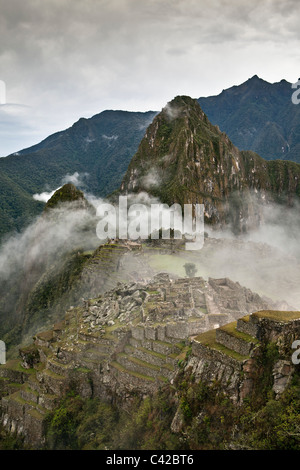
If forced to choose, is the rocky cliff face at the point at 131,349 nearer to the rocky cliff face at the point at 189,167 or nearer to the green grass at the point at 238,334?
the green grass at the point at 238,334

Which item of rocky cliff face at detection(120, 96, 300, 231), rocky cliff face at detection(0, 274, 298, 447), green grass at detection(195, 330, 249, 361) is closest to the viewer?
green grass at detection(195, 330, 249, 361)

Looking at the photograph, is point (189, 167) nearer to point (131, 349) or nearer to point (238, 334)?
point (131, 349)

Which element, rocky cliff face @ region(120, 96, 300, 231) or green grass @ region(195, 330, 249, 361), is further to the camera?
rocky cliff face @ region(120, 96, 300, 231)

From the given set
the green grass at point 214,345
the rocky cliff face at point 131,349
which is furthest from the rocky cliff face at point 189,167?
the green grass at point 214,345

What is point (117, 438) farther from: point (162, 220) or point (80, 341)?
point (162, 220)

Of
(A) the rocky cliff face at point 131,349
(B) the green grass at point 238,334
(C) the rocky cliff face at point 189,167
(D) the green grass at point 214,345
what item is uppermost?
(C) the rocky cliff face at point 189,167

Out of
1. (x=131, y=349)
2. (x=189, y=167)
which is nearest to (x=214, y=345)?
(x=131, y=349)

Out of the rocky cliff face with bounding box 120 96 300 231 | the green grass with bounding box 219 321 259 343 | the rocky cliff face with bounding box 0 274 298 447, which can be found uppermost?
the rocky cliff face with bounding box 120 96 300 231

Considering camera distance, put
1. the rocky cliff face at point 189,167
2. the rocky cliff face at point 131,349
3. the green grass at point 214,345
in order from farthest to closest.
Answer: the rocky cliff face at point 189,167
the rocky cliff face at point 131,349
the green grass at point 214,345

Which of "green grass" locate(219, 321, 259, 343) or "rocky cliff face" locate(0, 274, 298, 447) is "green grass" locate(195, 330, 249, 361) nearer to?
"rocky cliff face" locate(0, 274, 298, 447)

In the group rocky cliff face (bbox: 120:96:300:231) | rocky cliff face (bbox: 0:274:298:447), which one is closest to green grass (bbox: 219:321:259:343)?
rocky cliff face (bbox: 0:274:298:447)

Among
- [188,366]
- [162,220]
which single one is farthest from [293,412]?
[162,220]

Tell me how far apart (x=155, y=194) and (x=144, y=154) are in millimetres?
33668

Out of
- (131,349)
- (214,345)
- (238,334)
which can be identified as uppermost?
(238,334)
